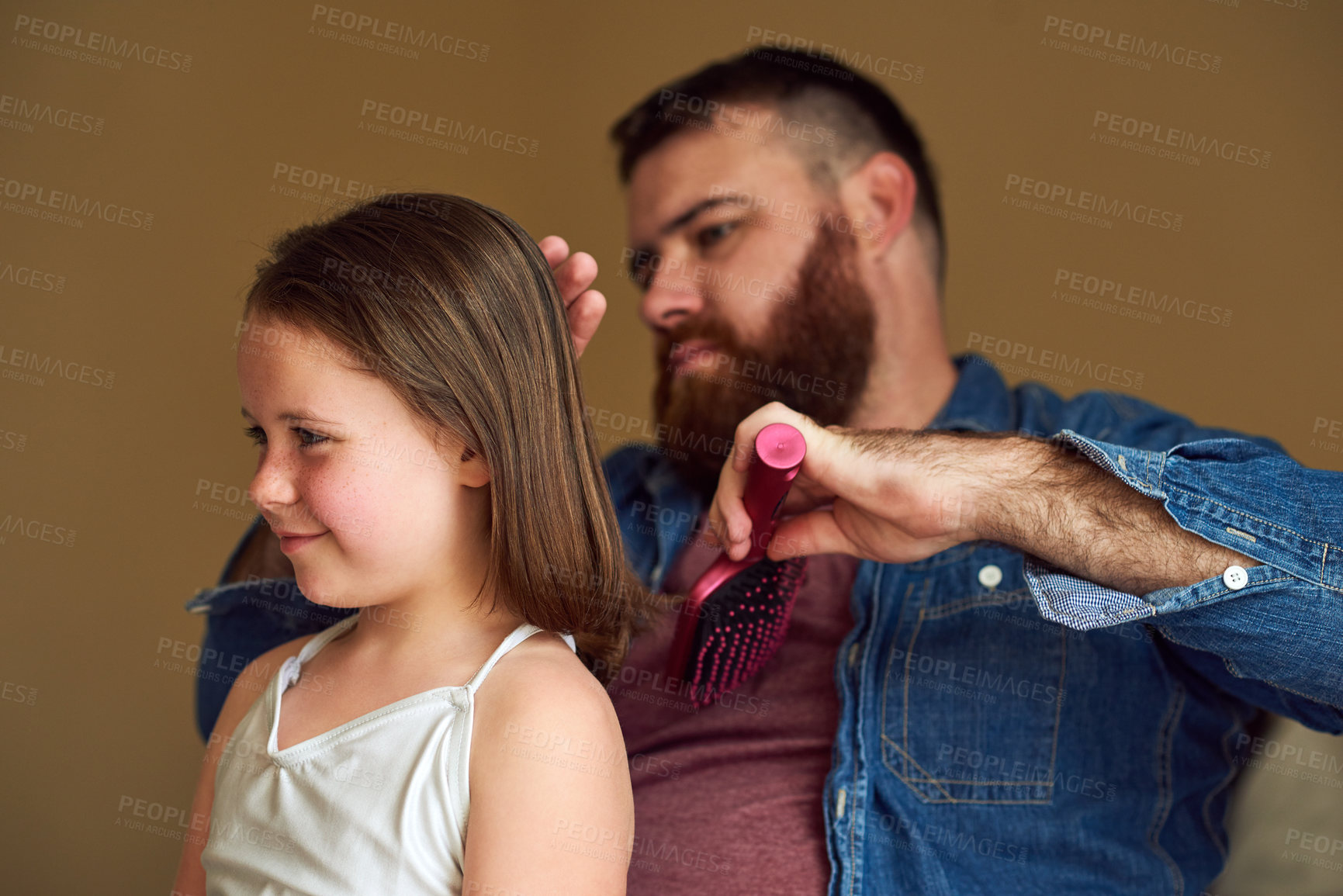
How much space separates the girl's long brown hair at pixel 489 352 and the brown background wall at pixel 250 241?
1045 mm

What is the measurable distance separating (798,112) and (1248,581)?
0.98m

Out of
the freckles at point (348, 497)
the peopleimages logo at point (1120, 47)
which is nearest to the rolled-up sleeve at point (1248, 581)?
the freckles at point (348, 497)

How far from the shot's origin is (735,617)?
100 centimetres

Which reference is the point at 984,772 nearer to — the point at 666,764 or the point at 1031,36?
the point at 666,764

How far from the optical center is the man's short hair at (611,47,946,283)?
4.84ft

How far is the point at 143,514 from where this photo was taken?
179cm

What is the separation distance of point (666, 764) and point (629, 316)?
3.76ft

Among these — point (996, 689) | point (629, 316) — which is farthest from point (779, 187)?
point (996, 689)

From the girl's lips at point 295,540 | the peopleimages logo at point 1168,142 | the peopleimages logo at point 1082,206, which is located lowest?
the girl's lips at point 295,540

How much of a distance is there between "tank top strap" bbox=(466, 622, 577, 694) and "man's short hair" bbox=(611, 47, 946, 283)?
0.90 metres

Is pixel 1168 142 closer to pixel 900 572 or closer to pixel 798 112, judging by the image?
pixel 798 112

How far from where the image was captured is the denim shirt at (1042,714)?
2.78ft

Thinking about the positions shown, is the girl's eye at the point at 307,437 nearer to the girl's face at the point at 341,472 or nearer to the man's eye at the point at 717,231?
the girl's face at the point at 341,472

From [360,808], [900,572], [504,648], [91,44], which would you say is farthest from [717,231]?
[91,44]
